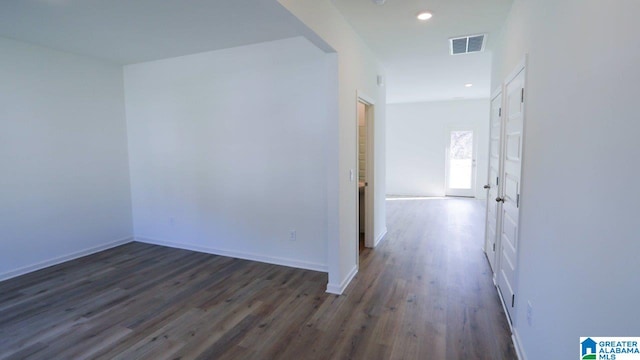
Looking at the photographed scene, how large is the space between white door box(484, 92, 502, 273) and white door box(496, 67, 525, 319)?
0.22 m

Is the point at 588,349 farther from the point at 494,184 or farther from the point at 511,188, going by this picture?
the point at 494,184

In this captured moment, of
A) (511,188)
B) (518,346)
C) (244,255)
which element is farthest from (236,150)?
(518,346)

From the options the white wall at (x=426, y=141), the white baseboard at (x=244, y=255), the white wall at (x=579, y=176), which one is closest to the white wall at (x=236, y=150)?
the white baseboard at (x=244, y=255)

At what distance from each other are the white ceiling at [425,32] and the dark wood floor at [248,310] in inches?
104

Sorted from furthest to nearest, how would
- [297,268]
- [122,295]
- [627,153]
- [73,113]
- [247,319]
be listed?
[73,113], [297,268], [122,295], [247,319], [627,153]

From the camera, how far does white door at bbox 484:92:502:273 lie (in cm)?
327

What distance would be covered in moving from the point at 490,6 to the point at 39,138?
512cm

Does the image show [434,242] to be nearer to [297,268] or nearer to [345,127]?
[297,268]

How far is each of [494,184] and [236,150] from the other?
10.2 ft

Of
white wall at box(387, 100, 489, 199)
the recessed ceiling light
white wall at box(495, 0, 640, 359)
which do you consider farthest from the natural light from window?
white wall at box(495, 0, 640, 359)

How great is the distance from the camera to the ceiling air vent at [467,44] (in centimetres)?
351

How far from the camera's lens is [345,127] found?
3174mm

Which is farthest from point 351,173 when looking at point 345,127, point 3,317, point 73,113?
point 73,113

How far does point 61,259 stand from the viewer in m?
4.04
